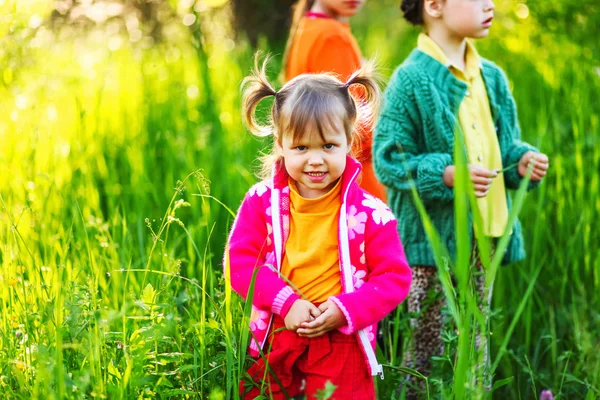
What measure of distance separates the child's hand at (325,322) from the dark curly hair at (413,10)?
1.34 metres

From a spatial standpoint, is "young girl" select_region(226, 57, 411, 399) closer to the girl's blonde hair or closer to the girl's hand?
the girl's blonde hair

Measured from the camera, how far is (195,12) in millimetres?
3879

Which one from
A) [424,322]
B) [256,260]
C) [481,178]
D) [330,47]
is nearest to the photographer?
[256,260]

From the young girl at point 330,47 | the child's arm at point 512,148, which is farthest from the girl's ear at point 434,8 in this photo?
the young girl at point 330,47

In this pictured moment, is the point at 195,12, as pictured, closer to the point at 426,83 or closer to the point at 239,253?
the point at 426,83

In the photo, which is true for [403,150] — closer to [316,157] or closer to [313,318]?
[316,157]

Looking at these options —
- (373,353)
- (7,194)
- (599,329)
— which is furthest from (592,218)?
(7,194)

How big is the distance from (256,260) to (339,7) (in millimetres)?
1647

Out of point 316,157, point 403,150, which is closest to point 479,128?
point 403,150

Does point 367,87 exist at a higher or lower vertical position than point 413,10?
lower

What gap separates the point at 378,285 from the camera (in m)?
1.94

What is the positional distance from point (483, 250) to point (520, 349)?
1355 millimetres

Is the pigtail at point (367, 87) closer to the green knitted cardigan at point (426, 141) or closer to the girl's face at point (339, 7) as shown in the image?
the green knitted cardigan at point (426, 141)

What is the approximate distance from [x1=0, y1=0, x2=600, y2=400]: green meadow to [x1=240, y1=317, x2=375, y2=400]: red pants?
0.10 m
